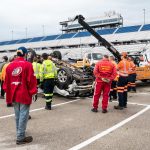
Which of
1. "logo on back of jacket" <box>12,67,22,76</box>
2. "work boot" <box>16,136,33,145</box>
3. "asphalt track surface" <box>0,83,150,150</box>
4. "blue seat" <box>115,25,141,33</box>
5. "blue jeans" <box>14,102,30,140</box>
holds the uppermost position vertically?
"blue seat" <box>115,25,141,33</box>

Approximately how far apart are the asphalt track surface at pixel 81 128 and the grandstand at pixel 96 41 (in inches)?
1683

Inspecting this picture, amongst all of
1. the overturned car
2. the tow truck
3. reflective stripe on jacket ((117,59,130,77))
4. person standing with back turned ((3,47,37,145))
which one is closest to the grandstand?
the tow truck

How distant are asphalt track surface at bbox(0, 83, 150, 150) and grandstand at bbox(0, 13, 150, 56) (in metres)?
42.8

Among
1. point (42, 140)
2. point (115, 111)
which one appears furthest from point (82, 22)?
point (42, 140)

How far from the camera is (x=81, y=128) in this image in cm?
788

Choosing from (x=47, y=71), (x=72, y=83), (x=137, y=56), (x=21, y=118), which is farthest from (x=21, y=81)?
(x=137, y=56)

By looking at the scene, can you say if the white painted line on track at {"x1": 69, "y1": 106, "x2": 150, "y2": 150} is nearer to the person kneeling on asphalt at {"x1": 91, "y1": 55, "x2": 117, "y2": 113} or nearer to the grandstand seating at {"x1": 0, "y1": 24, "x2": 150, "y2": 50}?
the person kneeling on asphalt at {"x1": 91, "y1": 55, "x2": 117, "y2": 113}

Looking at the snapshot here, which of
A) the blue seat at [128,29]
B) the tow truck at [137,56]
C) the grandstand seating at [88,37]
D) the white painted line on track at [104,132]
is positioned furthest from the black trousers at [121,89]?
the blue seat at [128,29]

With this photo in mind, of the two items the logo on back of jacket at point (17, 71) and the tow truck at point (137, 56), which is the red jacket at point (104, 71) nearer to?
the logo on back of jacket at point (17, 71)

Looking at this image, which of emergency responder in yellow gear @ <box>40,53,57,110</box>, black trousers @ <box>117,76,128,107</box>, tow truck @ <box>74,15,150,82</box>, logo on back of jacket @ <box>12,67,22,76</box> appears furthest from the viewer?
tow truck @ <box>74,15,150,82</box>

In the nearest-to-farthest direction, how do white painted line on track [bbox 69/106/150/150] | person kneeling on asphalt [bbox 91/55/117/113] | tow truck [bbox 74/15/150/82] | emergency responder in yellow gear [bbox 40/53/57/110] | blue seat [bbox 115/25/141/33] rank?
white painted line on track [bbox 69/106/150/150] < person kneeling on asphalt [bbox 91/55/117/113] < emergency responder in yellow gear [bbox 40/53/57/110] < tow truck [bbox 74/15/150/82] < blue seat [bbox 115/25/141/33]

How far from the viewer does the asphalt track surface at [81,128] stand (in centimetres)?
648

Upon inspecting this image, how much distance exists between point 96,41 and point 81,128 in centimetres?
5491

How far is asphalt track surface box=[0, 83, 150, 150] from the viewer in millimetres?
6477
